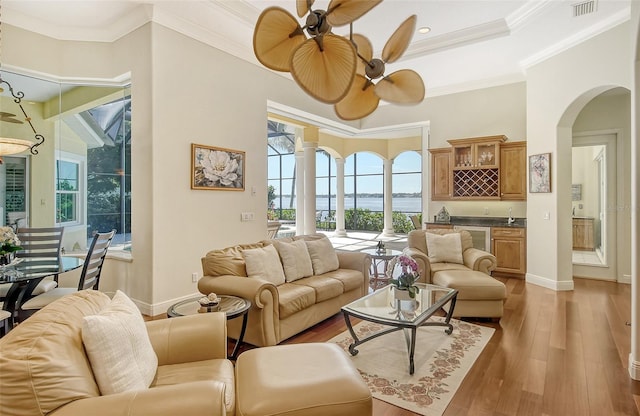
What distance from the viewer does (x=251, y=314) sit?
9.54 feet

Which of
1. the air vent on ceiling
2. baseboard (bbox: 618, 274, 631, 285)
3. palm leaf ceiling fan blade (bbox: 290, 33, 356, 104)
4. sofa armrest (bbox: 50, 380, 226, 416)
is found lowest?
baseboard (bbox: 618, 274, 631, 285)

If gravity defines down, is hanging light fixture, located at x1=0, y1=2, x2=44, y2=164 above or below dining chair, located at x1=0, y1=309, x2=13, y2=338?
above

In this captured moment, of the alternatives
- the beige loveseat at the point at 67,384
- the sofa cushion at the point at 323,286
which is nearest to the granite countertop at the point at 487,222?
the sofa cushion at the point at 323,286

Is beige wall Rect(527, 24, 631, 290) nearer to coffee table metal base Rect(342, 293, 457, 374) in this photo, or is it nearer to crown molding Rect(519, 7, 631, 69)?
crown molding Rect(519, 7, 631, 69)

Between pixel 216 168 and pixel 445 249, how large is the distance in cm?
332

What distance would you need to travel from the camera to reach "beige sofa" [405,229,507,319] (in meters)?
3.62

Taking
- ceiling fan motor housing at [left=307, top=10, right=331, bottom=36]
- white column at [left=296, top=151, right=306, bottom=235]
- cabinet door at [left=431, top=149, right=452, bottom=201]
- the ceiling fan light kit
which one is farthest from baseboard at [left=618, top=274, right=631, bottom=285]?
white column at [left=296, top=151, right=306, bottom=235]

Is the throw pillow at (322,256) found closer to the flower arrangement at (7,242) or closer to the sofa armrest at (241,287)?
the sofa armrest at (241,287)

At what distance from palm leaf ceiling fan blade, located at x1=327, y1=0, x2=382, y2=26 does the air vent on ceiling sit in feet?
11.5

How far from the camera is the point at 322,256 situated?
13.3 ft

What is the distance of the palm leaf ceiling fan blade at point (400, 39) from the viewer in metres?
2.40

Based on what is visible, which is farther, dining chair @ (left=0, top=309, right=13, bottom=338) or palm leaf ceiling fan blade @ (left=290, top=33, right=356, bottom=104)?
dining chair @ (left=0, top=309, right=13, bottom=338)

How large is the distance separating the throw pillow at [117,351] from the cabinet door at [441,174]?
6.13 meters

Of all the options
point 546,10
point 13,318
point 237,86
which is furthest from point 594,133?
point 13,318
